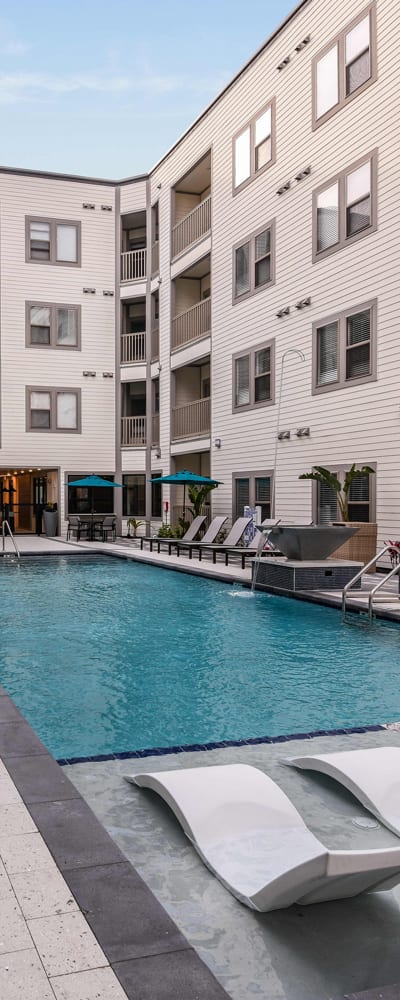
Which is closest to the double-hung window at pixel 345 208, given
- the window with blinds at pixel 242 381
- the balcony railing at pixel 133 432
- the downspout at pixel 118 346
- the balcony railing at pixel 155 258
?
the window with blinds at pixel 242 381

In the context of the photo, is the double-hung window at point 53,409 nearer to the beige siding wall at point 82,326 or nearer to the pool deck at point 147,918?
the beige siding wall at point 82,326

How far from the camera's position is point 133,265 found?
26.1m

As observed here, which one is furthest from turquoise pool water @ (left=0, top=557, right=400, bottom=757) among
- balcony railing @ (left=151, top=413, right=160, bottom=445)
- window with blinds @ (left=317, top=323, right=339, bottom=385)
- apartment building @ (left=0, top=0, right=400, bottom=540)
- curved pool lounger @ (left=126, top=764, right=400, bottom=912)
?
balcony railing @ (left=151, top=413, right=160, bottom=445)

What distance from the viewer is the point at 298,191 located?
16.5 metres

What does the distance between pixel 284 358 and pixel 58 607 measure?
871 centimetres

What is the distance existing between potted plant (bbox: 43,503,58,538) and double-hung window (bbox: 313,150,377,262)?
514 inches

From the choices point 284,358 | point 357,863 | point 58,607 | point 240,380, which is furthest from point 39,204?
point 357,863

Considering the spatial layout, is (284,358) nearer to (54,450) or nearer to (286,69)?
(286,69)

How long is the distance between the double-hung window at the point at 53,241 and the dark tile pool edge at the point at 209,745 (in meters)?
23.2

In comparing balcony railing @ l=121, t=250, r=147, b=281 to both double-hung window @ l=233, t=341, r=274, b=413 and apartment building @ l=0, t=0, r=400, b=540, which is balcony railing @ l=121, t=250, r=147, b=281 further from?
double-hung window @ l=233, t=341, r=274, b=413

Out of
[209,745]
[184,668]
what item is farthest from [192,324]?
[209,745]

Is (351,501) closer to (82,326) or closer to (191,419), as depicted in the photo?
(191,419)

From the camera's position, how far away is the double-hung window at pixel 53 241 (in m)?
25.4

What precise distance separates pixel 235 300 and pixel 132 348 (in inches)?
290
